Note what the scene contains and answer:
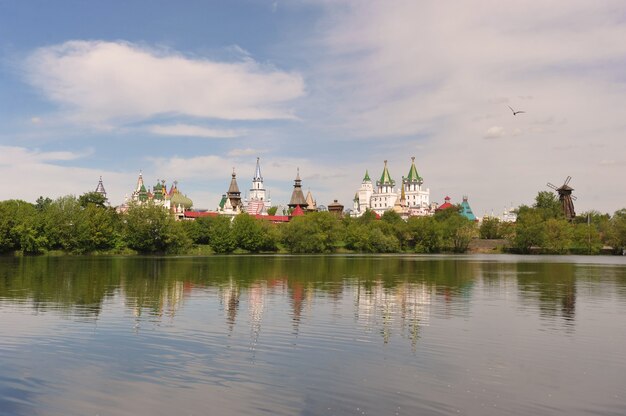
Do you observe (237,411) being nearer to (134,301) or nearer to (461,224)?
(134,301)

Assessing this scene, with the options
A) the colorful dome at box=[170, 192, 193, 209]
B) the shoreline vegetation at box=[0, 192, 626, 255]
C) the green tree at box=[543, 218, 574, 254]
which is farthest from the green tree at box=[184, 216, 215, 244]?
the green tree at box=[543, 218, 574, 254]

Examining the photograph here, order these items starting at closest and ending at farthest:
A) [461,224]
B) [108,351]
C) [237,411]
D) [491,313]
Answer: [237,411], [108,351], [491,313], [461,224]

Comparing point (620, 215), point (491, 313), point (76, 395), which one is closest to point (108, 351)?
point (76, 395)

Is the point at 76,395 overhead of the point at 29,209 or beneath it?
beneath

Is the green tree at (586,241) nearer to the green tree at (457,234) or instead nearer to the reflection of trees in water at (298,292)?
the green tree at (457,234)

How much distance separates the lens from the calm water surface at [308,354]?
13047 millimetres

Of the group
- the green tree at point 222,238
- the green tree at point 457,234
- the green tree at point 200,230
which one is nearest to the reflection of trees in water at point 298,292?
the green tree at point 222,238

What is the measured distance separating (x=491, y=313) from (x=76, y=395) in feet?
63.5

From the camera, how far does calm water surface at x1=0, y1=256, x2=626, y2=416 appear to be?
1305cm

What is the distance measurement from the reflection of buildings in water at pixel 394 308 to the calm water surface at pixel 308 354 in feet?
0.40

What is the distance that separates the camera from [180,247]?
107 metres

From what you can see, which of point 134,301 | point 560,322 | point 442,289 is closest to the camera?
point 560,322

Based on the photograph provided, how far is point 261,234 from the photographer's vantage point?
117 meters

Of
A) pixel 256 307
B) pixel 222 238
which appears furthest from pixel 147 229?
pixel 256 307
